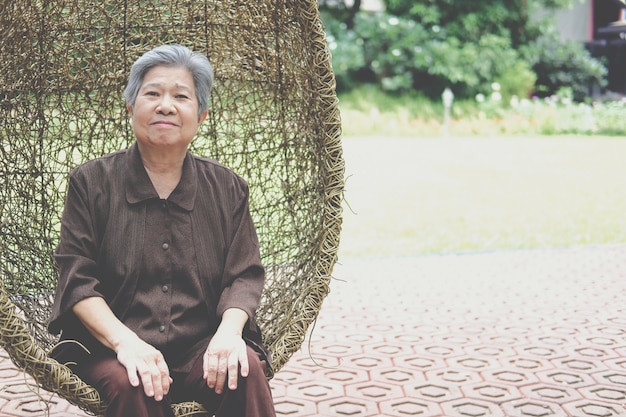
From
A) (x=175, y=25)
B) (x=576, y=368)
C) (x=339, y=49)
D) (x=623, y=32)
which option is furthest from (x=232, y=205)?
(x=623, y=32)

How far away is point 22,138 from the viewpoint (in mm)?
3047

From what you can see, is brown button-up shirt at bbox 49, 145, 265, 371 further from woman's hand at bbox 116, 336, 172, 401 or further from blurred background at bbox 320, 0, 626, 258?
blurred background at bbox 320, 0, 626, 258

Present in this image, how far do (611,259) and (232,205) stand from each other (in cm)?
505

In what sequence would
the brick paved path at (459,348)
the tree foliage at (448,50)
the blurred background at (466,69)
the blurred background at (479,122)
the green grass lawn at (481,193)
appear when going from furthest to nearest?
the tree foliage at (448,50) → the blurred background at (466,69) → the blurred background at (479,122) → the green grass lawn at (481,193) → the brick paved path at (459,348)

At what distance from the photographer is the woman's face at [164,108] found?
2.33 metres

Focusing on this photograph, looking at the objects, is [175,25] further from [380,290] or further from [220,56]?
[380,290]

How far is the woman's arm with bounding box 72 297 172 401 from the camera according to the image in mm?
2070

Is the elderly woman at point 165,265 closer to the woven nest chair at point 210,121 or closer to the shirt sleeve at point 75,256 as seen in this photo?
the shirt sleeve at point 75,256

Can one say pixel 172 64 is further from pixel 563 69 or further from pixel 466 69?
pixel 563 69

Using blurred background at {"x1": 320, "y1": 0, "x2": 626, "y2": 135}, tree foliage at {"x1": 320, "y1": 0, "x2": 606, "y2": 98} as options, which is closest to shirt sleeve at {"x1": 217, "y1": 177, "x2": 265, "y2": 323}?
blurred background at {"x1": 320, "y1": 0, "x2": 626, "y2": 135}

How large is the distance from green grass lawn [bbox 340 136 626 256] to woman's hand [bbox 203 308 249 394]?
198 inches

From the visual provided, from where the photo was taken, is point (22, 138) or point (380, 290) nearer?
point (22, 138)

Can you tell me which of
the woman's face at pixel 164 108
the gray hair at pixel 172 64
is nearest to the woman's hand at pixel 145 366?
the woman's face at pixel 164 108

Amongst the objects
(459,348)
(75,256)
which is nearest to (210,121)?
(75,256)
